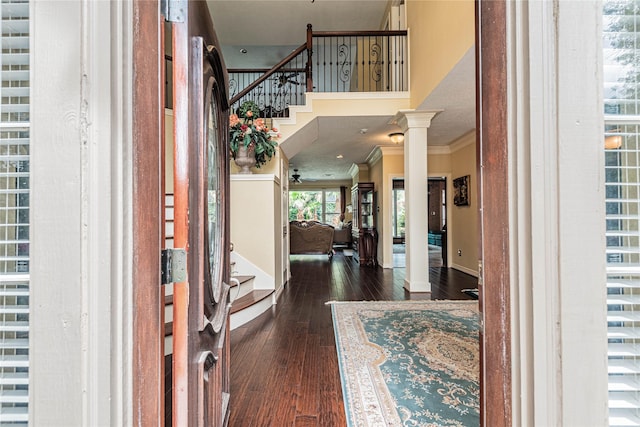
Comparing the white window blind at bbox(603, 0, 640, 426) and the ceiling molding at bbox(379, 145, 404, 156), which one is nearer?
the white window blind at bbox(603, 0, 640, 426)

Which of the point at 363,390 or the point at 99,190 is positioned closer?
the point at 99,190

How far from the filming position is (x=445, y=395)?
1.75 meters

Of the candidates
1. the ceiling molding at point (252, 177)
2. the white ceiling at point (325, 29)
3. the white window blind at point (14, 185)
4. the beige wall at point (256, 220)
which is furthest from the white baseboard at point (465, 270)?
the white window blind at point (14, 185)

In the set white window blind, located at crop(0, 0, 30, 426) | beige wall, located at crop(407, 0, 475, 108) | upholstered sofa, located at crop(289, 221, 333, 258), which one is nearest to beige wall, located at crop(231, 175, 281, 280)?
beige wall, located at crop(407, 0, 475, 108)

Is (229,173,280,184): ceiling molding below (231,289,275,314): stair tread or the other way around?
the other way around

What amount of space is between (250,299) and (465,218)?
4482 millimetres

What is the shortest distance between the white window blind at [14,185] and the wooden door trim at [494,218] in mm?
982

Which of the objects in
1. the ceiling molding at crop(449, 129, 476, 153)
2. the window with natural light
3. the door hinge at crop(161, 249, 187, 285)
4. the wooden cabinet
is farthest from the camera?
the window with natural light

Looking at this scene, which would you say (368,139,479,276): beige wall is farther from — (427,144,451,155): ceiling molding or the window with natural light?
the window with natural light

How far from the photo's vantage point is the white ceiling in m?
4.30

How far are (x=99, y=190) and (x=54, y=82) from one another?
0.72 ft

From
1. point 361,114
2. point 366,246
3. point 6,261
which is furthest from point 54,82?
point 366,246

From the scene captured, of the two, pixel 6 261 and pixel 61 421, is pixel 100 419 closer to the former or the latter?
pixel 61 421

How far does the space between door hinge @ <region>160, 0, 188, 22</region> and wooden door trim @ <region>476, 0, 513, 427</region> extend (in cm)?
77
